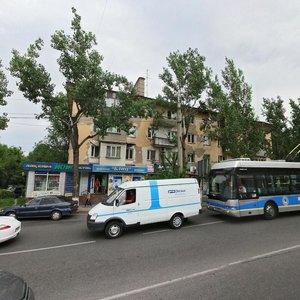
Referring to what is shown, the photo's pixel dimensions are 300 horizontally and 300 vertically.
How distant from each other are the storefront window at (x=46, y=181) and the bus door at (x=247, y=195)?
60.2ft

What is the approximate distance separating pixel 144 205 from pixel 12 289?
22.2ft

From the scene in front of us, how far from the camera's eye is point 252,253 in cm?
625

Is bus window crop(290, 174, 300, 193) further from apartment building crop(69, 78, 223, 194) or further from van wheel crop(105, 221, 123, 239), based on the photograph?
apartment building crop(69, 78, 223, 194)

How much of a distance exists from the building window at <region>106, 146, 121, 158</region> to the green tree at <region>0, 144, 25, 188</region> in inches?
1015

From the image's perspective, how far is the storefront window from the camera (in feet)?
70.0

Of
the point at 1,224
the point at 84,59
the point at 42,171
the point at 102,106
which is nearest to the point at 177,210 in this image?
the point at 1,224

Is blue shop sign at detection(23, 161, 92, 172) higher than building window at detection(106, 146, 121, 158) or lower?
lower

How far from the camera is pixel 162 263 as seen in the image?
570 cm

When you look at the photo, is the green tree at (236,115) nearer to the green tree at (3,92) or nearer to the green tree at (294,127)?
the green tree at (294,127)

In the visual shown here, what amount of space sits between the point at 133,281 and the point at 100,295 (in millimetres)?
817

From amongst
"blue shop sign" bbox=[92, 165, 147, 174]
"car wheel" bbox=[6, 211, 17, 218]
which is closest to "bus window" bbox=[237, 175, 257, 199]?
"car wheel" bbox=[6, 211, 17, 218]

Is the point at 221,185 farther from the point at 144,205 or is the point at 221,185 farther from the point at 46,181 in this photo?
the point at 46,181

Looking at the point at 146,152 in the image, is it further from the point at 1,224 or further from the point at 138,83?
the point at 1,224

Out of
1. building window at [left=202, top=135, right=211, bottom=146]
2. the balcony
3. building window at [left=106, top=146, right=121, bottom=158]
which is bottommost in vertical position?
building window at [left=106, top=146, right=121, bottom=158]
